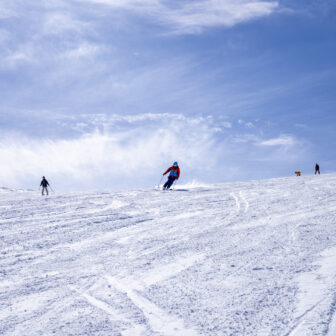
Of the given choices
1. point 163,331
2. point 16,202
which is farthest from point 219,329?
point 16,202

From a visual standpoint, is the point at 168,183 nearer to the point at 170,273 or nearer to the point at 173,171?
the point at 173,171

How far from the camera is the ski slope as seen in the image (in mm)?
5367

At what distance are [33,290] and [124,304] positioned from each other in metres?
1.76

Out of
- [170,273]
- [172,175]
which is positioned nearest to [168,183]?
[172,175]

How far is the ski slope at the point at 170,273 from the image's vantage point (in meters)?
5.37

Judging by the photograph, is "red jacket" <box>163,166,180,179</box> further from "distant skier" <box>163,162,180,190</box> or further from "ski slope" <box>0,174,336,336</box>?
"ski slope" <box>0,174,336,336</box>

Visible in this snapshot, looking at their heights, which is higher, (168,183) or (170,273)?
(168,183)

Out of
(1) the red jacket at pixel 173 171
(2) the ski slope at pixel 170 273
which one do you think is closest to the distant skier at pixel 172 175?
(1) the red jacket at pixel 173 171

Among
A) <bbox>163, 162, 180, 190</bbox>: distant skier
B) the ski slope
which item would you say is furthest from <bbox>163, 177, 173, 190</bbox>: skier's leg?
the ski slope

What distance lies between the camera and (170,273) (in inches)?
286

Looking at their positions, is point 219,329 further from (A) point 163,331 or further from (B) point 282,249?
(B) point 282,249

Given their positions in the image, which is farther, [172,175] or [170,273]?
[172,175]

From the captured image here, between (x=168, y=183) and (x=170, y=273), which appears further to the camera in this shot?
(x=168, y=183)

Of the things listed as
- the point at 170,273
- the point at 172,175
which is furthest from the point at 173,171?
the point at 170,273
